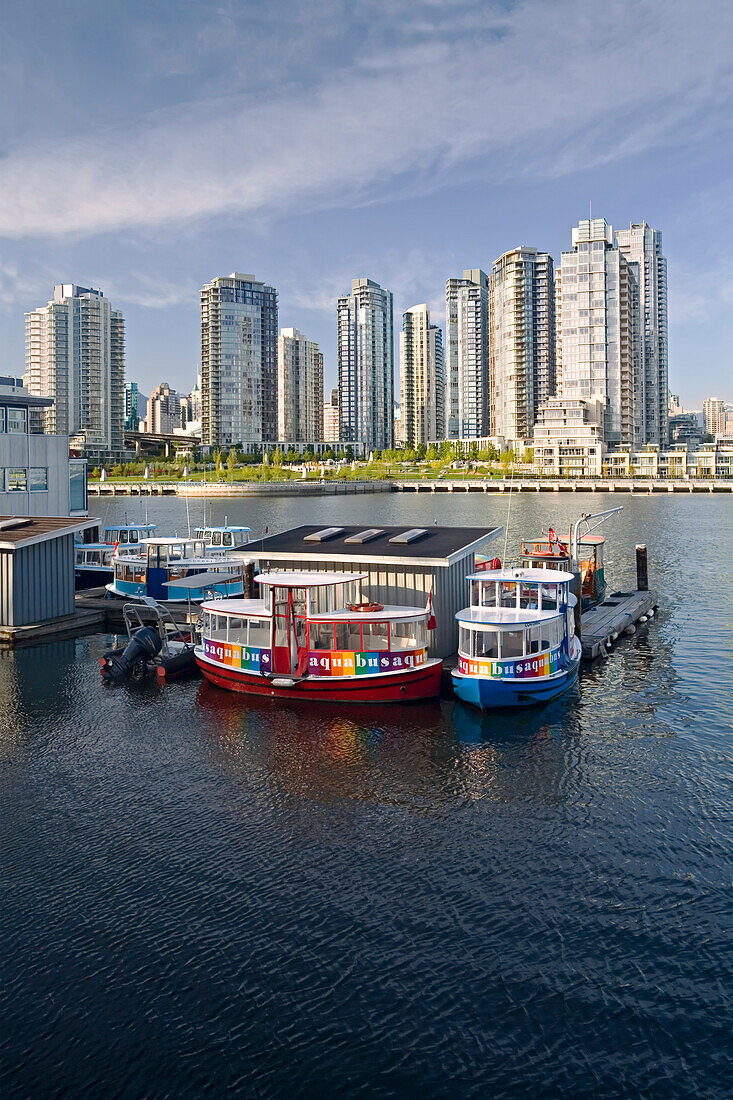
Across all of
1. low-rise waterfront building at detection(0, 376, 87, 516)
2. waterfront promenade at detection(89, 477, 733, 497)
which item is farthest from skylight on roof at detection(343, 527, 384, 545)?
waterfront promenade at detection(89, 477, 733, 497)

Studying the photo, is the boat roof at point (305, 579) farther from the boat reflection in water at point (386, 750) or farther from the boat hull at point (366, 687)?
the boat reflection in water at point (386, 750)

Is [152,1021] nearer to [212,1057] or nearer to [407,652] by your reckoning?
[212,1057]

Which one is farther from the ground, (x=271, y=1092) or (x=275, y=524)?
(x=275, y=524)

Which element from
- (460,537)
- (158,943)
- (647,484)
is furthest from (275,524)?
(647,484)

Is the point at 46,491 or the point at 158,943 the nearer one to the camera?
the point at 158,943

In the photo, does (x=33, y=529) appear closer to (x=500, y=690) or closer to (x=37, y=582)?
(x=37, y=582)
